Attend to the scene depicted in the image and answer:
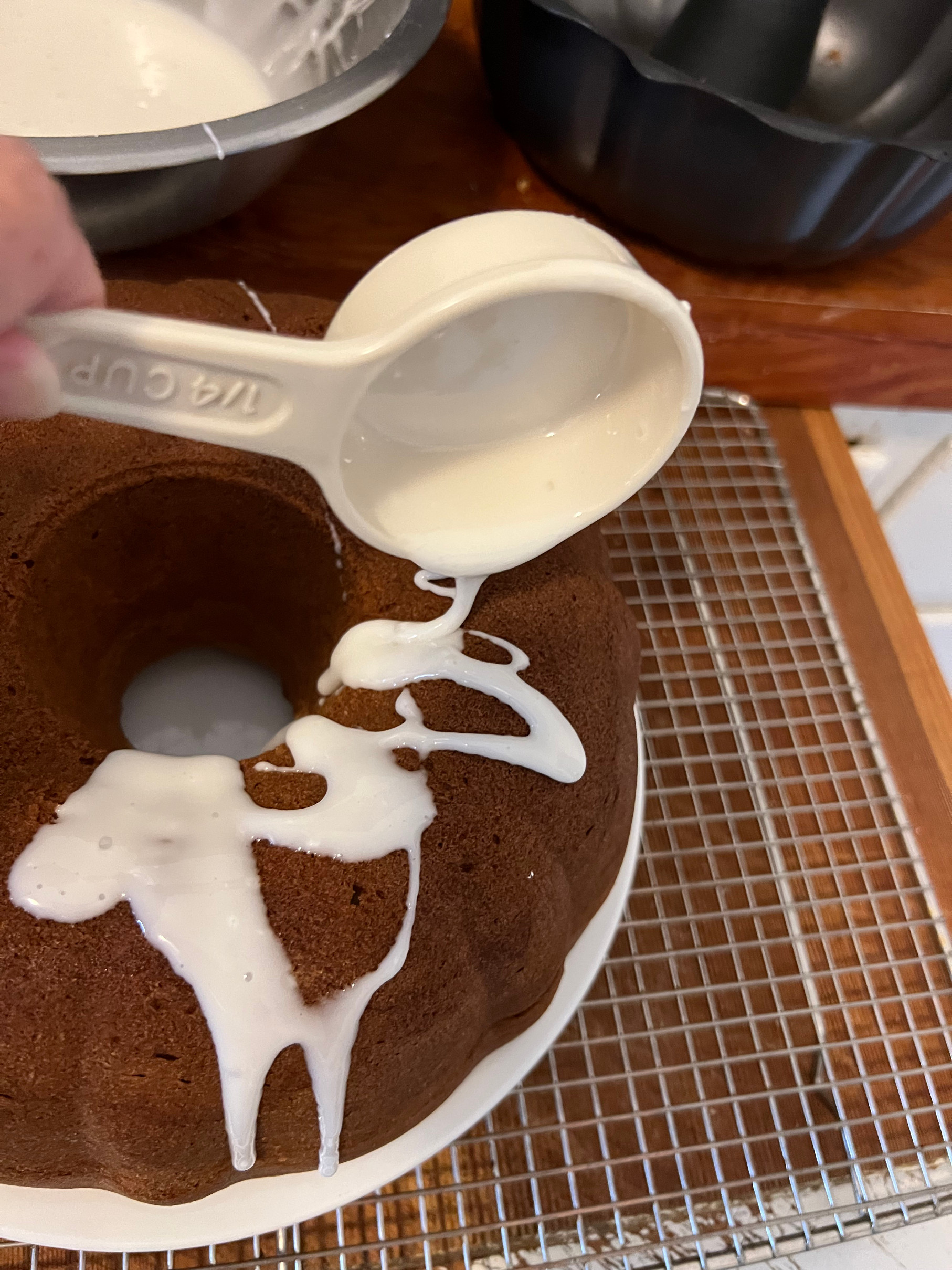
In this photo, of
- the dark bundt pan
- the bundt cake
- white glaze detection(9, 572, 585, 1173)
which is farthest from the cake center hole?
the dark bundt pan

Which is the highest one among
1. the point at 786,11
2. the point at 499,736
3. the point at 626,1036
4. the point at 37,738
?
the point at 786,11

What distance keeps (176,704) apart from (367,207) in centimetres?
67

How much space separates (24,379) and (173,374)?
101mm

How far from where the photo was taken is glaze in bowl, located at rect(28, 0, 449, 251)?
2.64ft

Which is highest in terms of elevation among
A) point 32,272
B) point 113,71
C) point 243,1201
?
point 32,272

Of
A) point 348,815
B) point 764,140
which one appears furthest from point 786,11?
point 348,815

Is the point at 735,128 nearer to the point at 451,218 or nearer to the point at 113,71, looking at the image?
the point at 451,218

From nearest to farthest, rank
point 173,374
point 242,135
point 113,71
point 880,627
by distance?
point 173,374, point 242,135, point 113,71, point 880,627

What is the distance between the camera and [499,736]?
69 cm

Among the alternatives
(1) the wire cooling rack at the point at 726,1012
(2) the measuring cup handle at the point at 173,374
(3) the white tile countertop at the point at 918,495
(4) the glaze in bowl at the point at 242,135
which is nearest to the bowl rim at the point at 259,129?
(4) the glaze in bowl at the point at 242,135

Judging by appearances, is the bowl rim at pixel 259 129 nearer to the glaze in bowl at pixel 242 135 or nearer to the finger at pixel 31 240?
the glaze in bowl at pixel 242 135

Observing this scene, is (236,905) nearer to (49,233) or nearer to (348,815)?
(348,815)

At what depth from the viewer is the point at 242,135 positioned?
83 centimetres

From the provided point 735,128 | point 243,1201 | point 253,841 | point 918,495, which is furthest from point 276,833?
point 918,495
